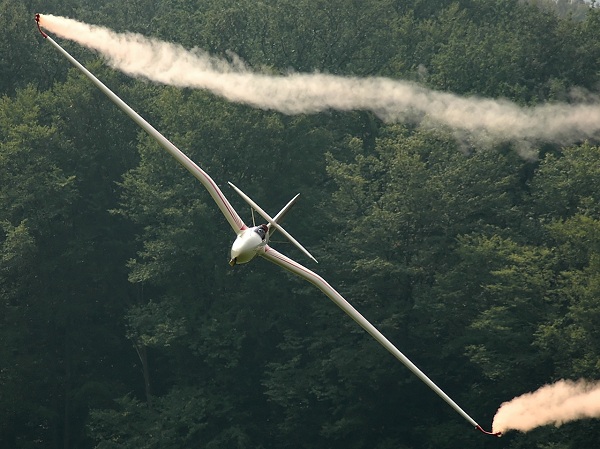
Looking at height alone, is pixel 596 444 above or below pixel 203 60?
below

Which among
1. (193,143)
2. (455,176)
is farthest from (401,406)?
(193,143)

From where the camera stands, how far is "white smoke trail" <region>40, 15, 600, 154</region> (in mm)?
66438

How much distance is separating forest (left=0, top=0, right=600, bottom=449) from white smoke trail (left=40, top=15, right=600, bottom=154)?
124 cm

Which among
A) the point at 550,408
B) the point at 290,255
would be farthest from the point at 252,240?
the point at 290,255

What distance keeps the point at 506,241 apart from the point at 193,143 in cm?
1655

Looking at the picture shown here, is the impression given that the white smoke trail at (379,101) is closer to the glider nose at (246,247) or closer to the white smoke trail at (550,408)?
the white smoke trail at (550,408)

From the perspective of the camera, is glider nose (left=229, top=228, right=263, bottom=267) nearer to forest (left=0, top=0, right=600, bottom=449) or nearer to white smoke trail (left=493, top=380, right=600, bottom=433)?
white smoke trail (left=493, top=380, right=600, bottom=433)

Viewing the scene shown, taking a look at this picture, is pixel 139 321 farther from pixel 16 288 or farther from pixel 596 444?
pixel 596 444

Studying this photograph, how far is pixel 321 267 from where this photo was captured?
69688mm

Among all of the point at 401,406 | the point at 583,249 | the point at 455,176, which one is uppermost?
the point at 455,176

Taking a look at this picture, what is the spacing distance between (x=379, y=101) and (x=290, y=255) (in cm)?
1001

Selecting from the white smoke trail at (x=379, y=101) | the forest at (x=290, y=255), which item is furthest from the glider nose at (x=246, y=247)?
the forest at (x=290, y=255)

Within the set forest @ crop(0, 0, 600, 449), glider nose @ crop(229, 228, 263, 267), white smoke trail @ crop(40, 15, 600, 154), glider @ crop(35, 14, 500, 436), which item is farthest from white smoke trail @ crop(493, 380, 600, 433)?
white smoke trail @ crop(40, 15, 600, 154)

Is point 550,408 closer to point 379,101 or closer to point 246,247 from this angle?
point 246,247
